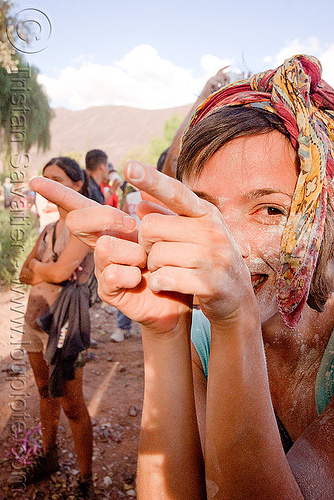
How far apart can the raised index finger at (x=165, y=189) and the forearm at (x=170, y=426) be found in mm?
459

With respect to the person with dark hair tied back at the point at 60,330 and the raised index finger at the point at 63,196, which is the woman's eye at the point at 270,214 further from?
the person with dark hair tied back at the point at 60,330

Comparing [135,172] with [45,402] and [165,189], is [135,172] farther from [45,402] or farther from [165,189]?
[45,402]

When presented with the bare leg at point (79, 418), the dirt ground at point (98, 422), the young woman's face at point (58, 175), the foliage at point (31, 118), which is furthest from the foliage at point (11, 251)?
the bare leg at point (79, 418)

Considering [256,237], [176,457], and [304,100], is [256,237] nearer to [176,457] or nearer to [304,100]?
[304,100]

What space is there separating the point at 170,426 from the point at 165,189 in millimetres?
780

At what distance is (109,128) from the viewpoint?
331 ft

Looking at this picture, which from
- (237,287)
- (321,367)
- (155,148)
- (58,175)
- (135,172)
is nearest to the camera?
(135,172)

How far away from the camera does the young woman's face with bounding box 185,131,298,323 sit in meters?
1.38

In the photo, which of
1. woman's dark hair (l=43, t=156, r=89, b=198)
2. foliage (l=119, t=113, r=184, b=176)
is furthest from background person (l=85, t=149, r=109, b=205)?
foliage (l=119, t=113, r=184, b=176)

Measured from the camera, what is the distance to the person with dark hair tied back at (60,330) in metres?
2.91

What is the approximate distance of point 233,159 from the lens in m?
1.42

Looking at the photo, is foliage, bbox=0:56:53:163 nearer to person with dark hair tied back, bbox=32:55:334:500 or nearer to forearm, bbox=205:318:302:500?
person with dark hair tied back, bbox=32:55:334:500

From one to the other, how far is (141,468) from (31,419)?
3576 mm

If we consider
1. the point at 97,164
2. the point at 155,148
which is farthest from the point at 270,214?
the point at 155,148
